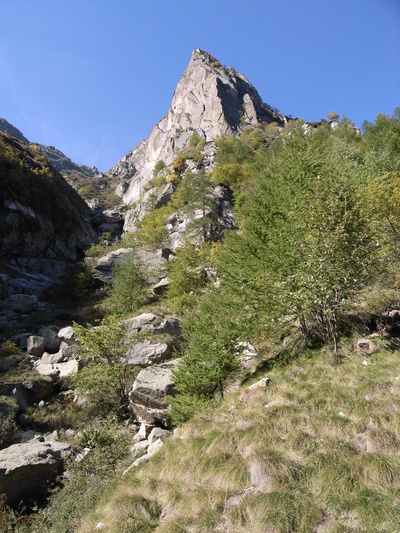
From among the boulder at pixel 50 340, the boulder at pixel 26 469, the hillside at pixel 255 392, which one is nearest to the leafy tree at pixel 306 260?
the hillside at pixel 255 392

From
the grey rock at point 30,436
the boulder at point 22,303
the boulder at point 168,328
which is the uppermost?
the boulder at point 22,303

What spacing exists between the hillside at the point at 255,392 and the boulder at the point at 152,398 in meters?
0.06

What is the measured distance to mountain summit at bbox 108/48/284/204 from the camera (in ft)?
311

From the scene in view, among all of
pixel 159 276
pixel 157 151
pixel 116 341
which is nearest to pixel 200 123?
pixel 157 151

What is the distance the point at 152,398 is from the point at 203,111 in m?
105

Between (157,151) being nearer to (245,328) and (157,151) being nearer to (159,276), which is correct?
(159,276)

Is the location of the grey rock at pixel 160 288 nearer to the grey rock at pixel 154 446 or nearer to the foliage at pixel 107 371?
the foliage at pixel 107 371

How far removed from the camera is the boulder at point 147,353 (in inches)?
650

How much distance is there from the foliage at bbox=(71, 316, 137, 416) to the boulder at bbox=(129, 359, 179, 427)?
1.84 m

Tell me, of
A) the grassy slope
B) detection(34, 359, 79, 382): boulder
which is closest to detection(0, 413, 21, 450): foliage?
detection(34, 359, 79, 382): boulder

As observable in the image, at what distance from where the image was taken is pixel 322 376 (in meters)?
8.50

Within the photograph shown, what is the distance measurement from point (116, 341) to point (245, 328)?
26.9 feet

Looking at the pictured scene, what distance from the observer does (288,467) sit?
16.9 feet

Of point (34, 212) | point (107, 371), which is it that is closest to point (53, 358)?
point (107, 371)
